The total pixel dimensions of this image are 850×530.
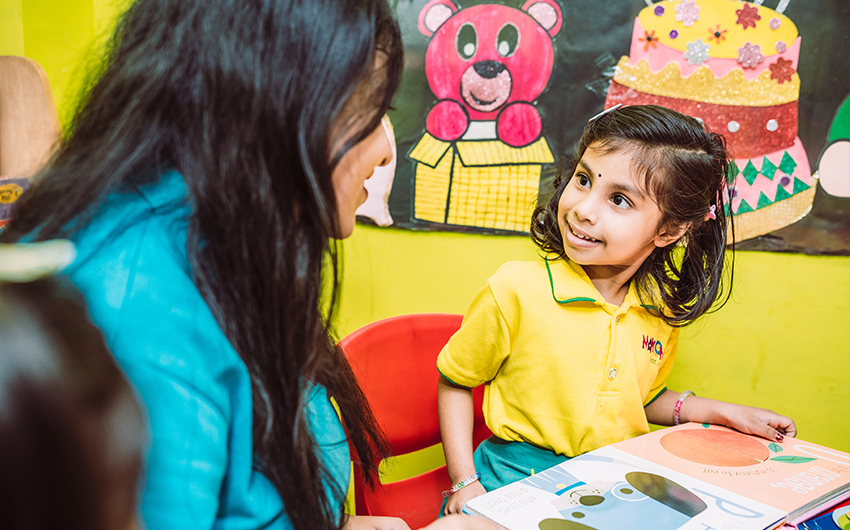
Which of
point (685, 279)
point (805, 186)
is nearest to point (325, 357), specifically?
point (685, 279)

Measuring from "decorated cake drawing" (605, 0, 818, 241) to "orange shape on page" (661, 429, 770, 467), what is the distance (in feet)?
1.75

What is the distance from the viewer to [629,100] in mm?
1147

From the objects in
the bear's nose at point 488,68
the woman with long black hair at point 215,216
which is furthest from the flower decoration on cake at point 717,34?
the woman with long black hair at point 215,216

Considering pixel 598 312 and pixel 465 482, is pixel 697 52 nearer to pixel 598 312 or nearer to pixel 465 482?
pixel 598 312

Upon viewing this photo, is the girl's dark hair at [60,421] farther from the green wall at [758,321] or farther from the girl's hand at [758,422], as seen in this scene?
the green wall at [758,321]

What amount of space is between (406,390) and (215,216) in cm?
70

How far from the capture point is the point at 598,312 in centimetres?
86

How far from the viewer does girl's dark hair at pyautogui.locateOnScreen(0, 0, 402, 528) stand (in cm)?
39

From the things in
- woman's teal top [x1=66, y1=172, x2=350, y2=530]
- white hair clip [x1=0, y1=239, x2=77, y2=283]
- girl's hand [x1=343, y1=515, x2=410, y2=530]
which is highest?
white hair clip [x1=0, y1=239, x2=77, y2=283]

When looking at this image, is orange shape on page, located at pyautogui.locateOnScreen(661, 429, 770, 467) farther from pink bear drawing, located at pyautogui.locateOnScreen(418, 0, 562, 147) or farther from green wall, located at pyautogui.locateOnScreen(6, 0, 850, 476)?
pink bear drawing, located at pyautogui.locateOnScreen(418, 0, 562, 147)

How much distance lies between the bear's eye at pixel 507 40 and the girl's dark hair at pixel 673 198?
1.30 feet

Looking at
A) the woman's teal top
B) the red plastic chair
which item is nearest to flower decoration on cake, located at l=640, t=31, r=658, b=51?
the red plastic chair

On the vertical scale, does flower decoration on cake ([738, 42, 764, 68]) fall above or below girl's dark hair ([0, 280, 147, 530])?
above

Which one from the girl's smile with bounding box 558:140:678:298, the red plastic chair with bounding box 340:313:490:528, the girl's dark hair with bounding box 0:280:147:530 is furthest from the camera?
the red plastic chair with bounding box 340:313:490:528
